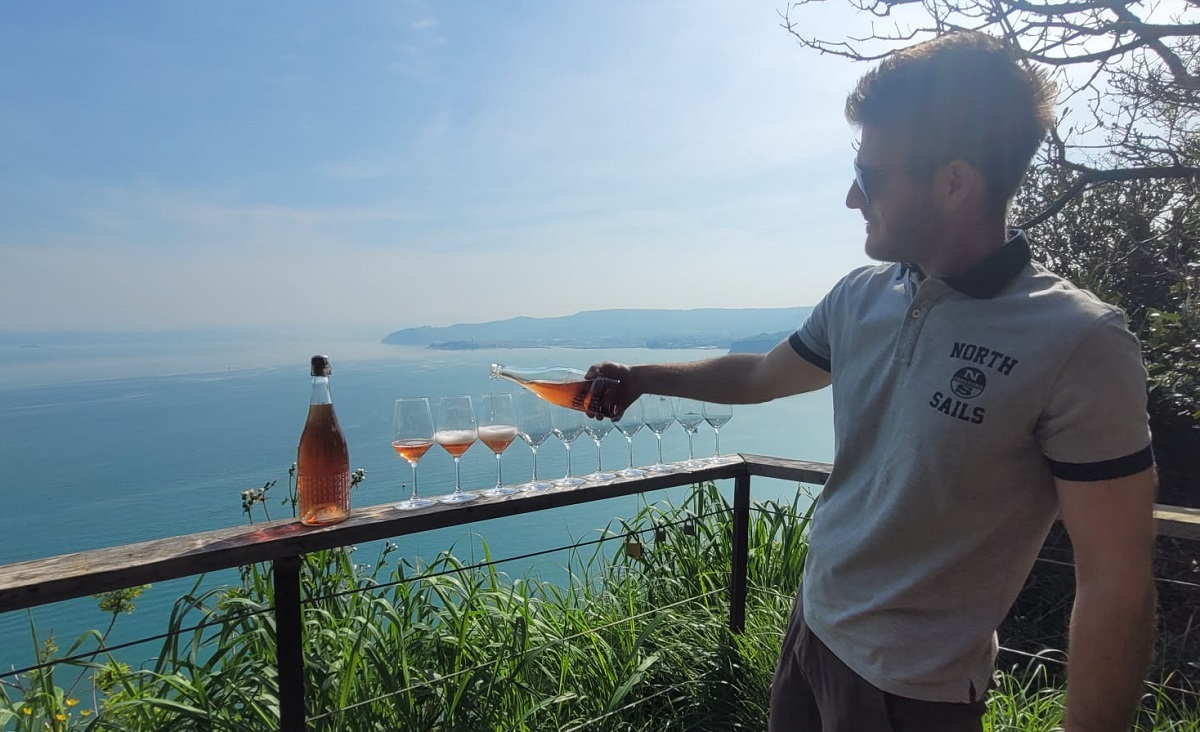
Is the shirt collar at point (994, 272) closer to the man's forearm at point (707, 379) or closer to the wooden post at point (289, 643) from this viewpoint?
the man's forearm at point (707, 379)

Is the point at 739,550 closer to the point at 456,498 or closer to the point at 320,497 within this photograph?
the point at 456,498

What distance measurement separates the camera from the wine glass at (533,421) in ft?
5.68

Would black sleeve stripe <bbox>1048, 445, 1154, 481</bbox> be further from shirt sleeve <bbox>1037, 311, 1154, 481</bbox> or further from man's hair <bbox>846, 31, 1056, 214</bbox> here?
man's hair <bbox>846, 31, 1056, 214</bbox>

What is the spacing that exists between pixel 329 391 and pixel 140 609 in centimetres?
162

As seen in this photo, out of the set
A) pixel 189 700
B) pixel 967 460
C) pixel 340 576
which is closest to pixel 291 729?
pixel 189 700

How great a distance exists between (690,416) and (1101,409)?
4.37 ft

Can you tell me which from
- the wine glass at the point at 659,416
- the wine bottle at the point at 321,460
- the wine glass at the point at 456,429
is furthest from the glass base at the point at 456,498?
the wine glass at the point at 659,416

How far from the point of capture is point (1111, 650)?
33.6 inches

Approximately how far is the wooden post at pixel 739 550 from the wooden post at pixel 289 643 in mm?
1382

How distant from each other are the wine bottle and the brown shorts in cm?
94

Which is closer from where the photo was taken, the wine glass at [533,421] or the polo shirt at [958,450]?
the polo shirt at [958,450]

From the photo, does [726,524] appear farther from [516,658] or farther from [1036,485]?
[1036,485]

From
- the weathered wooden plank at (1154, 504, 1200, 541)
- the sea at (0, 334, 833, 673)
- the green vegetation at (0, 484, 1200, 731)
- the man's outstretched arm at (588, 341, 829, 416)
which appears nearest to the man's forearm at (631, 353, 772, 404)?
the man's outstretched arm at (588, 341, 829, 416)

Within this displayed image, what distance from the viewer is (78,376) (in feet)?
31.4
